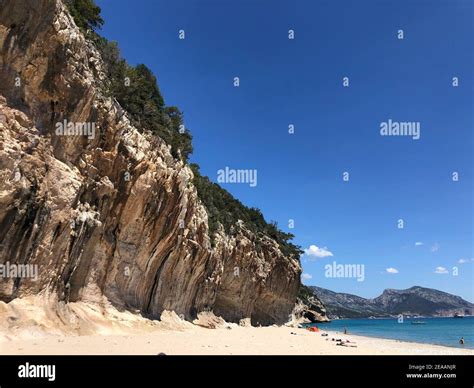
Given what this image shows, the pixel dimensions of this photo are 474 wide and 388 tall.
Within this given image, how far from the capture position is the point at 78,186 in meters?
17.2

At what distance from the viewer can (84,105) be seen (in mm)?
18328

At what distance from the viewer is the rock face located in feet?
47.3

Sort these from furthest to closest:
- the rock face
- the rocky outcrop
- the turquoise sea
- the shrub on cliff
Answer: the rocky outcrop < the turquoise sea < the shrub on cliff < the rock face

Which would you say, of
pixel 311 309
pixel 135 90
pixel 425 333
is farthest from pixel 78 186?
pixel 311 309

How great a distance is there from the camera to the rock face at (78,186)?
567 inches

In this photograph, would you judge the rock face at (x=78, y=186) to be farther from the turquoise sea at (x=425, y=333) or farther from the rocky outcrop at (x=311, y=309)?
the rocky outcrop at (x=311, y=309)

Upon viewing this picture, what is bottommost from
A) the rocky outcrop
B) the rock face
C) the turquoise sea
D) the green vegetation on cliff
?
the rocky outcrop

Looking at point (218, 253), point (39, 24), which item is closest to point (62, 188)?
point (39, 24)

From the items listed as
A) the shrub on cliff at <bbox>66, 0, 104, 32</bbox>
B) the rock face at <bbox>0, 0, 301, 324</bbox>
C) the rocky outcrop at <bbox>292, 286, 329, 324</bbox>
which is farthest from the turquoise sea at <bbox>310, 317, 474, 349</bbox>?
the shrub on cliff at <bbox>66, 0, 104, 32</bbox>

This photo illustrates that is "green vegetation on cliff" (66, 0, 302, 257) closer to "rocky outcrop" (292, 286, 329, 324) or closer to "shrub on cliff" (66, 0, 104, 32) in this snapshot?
"shrub on cliff" (66, 0, 104, 32)

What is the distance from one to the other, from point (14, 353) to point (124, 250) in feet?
43.5

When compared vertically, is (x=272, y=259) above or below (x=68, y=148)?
below
